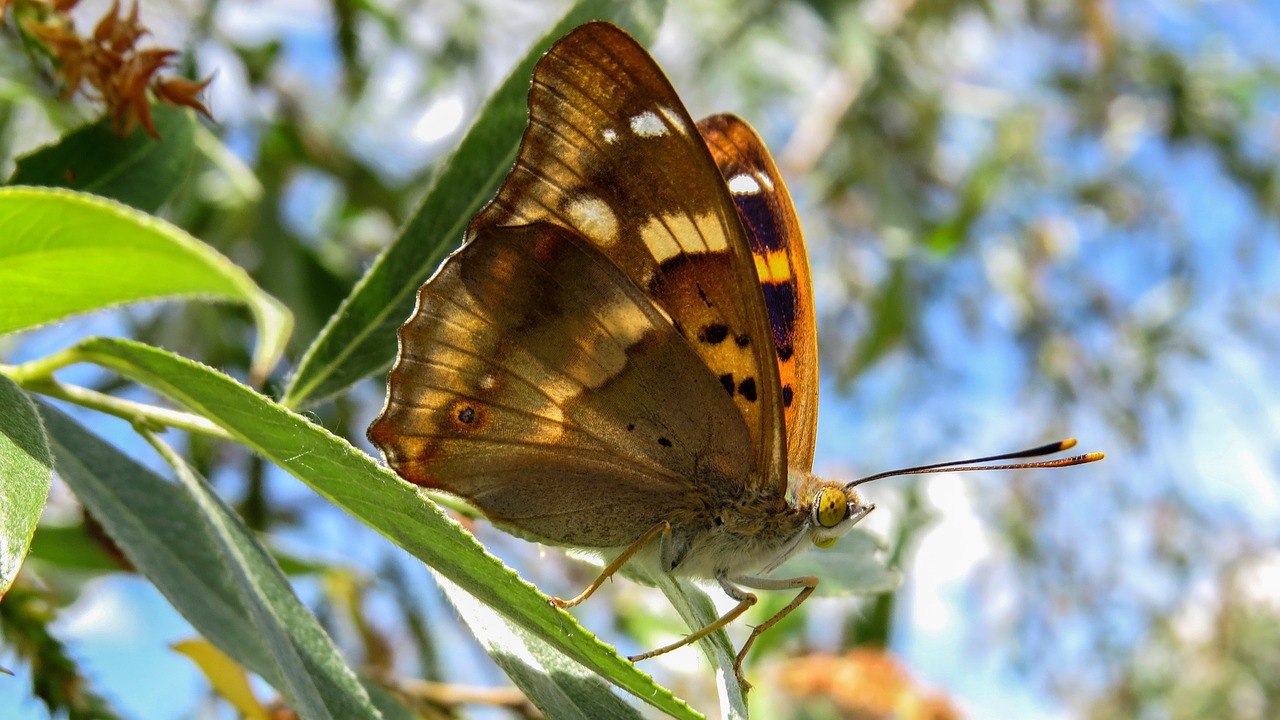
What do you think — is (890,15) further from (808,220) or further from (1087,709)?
(1087,709)

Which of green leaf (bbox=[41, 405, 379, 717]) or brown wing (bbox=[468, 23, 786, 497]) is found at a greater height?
brown wing (bbox=[468, 23, 786, 497])

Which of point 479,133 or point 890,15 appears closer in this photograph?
point 479,133

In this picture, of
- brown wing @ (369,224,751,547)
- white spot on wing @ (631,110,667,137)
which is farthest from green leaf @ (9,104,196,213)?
white spot on wing @ (631,110,667,137)

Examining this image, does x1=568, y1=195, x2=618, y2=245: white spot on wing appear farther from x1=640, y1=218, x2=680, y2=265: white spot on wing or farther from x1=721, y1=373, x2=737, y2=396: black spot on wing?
x1=721, y1=373, x2=737, y2=396: black spot on wing

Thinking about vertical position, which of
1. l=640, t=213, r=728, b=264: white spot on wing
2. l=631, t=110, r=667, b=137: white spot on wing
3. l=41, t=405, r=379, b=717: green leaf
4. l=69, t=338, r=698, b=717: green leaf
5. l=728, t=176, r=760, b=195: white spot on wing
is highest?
l=728, t=176, r=760, b=195: white spot on wing

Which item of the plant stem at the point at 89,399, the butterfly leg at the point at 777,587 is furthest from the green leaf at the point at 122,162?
the butterfly leg at the point at 777,587

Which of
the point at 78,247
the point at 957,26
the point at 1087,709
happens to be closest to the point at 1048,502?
the point at 1087,709

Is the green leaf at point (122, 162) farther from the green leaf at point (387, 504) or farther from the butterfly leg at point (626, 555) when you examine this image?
the butterfly leg at point (626, 555)

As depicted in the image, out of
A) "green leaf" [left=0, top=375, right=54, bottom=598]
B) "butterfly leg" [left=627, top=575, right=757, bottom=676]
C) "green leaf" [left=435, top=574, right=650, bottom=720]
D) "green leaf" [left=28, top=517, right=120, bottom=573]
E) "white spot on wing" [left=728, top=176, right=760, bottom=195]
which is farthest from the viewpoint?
"green leaf" [left=28, top=517, right=120, bottom=573]
